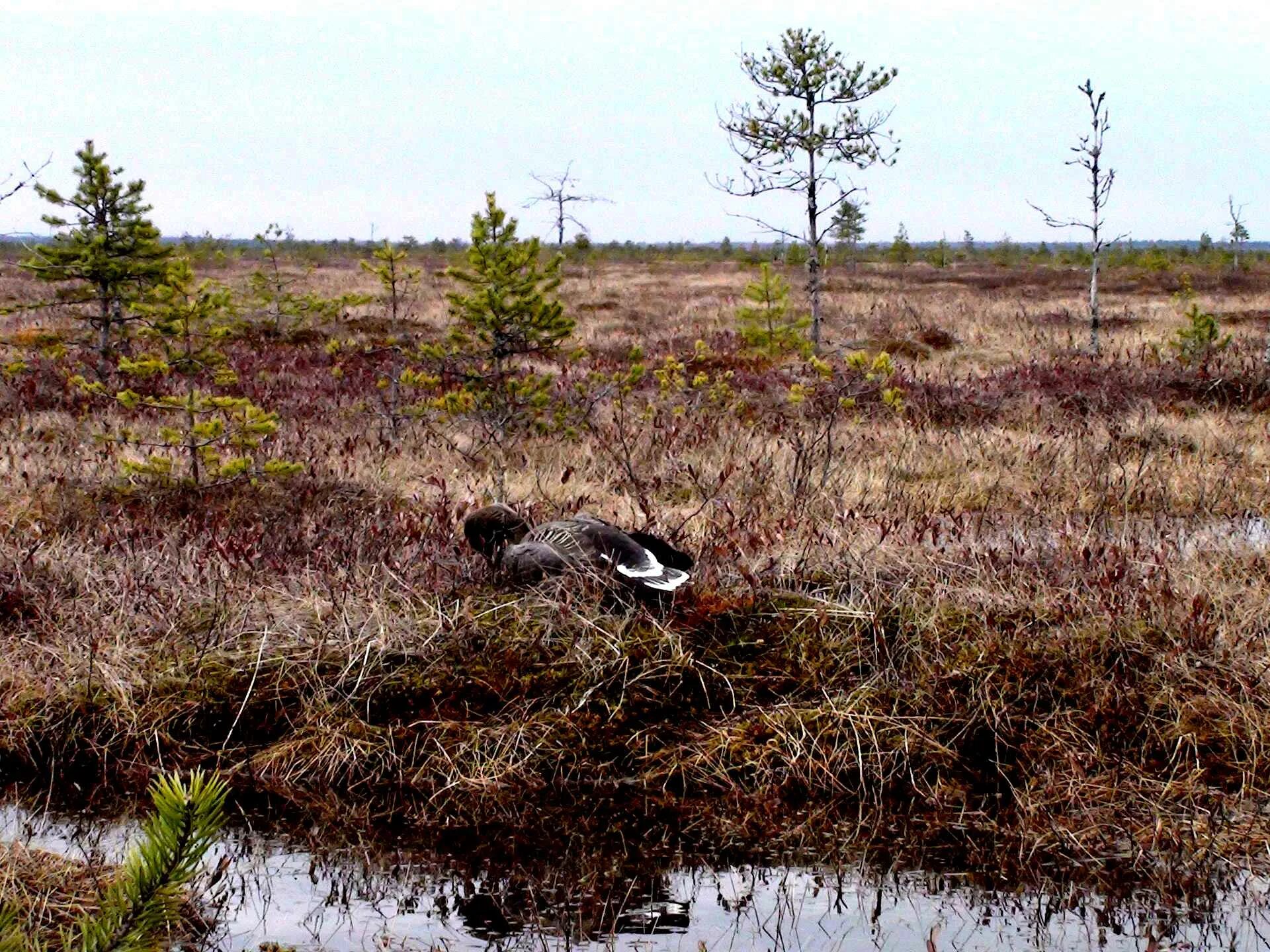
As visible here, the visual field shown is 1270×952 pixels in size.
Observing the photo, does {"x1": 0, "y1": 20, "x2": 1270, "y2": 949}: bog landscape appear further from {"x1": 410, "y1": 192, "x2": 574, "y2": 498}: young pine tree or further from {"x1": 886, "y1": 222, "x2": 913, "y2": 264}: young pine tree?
{"x1": 886, "y1": 222, "x2": 913, "y2": 264}: young pine tree

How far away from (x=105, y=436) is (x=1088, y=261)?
5005cm

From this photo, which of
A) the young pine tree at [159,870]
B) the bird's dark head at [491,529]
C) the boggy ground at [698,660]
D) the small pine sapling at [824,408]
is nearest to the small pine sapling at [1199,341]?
the small pine sapling at [824,408]

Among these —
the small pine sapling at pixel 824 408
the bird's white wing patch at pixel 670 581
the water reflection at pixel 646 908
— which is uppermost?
the small pine sapling at pixel 824 408

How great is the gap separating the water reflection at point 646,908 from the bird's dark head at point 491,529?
7.05 ft

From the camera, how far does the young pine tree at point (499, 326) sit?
33.7 ft

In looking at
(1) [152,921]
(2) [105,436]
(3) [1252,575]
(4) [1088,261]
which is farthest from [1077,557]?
(4) [1088,261]

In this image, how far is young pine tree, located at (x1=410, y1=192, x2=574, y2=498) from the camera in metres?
10.3

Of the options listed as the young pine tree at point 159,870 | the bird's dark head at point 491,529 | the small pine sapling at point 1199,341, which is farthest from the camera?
the small pine sapling at point 1199,341

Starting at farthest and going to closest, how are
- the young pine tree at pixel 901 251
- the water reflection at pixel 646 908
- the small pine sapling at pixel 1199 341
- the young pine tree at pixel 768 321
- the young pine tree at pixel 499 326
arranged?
the young pine tree at pixel 901 251 < the young pine tree at pixel 768 321 < the small pine sapling at pixel 1199 341 < the young pine tree at pixel 499 326 < the water reflection at pixel 646 908

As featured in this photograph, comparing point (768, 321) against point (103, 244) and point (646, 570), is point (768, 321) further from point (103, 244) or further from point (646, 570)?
point (646, 570)

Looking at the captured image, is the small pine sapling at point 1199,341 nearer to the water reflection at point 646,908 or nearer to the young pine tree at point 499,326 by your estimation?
the young pine tree at point 499,326

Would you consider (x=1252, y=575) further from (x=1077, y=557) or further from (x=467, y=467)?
(x=467, y=467)

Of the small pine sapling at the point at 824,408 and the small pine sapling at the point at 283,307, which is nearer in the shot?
the small pine sapling at the point at 824,408

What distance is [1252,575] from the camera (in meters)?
6.53
